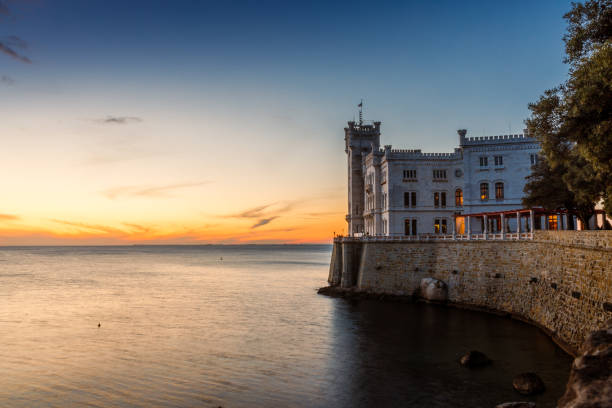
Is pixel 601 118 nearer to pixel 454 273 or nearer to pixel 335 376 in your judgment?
pixel 335 376

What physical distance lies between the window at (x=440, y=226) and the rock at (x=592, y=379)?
4333 centimetres

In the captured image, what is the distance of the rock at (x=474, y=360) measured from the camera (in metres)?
25.4

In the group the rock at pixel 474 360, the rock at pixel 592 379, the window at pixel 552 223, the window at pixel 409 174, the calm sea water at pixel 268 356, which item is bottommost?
the calm sea water at pixel 268 356

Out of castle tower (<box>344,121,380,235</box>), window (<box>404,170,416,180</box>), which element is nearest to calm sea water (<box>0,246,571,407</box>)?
window (<box>404,170,416,180</box>)

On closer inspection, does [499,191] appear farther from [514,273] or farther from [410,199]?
[514,273]

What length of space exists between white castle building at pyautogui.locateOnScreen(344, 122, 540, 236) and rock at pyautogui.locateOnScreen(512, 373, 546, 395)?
33.7 metres

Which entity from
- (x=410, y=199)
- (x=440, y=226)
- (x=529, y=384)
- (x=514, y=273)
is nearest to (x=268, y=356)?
(x=529, y=384)

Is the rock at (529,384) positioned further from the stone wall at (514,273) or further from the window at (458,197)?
the window at (458,197)

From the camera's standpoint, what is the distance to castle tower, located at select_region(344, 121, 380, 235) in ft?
234

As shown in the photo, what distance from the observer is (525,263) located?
37.2 meters

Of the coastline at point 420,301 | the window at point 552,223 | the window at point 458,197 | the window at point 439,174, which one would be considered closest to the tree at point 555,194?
the coastline at point 420,301

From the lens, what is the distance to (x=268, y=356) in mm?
30000

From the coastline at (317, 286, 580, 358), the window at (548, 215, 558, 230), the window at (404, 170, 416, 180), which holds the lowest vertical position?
the coastline at (317, 286, 580, 358)

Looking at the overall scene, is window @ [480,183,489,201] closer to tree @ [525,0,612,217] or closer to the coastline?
the coastline
